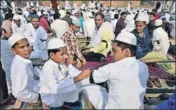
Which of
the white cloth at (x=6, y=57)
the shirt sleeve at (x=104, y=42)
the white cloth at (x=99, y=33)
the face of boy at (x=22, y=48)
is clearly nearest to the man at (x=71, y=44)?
the shirt sleeve at (x=104, y=42)

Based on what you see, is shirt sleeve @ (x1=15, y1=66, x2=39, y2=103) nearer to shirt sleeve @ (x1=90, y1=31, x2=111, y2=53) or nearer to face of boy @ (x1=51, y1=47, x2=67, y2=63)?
face of boy @ (x1=51, y1=47, x2=67, y2=63)

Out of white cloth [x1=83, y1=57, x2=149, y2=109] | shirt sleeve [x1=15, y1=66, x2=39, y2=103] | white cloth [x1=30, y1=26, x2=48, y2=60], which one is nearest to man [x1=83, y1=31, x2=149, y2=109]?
white cloth [x1=83, y1=57, x2=149, y2=109]

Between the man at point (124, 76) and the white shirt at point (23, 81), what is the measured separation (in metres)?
0.83

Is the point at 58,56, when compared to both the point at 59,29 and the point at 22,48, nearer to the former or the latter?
the point at 22,48

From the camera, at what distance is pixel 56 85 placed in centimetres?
297

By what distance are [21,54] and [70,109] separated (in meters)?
0.79

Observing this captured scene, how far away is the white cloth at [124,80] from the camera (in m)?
2.57

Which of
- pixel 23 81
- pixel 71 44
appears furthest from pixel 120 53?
pixel 71 44

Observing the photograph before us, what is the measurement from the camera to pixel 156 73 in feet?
16.5

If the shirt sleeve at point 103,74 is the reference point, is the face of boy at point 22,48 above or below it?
above

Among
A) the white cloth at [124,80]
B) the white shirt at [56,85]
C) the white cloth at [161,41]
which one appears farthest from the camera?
the white cloth at [161,41]

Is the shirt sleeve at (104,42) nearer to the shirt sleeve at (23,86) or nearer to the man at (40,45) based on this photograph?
the man at (40,45)

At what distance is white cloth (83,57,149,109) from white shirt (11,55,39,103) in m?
0.86

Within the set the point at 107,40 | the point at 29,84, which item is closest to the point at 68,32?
the point at 107,40
